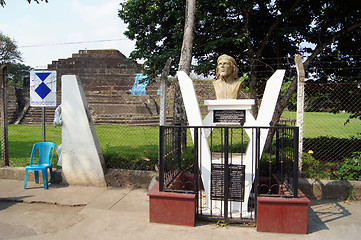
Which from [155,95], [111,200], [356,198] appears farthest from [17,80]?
[356,198]

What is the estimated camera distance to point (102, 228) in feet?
11.8

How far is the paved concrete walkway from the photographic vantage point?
11.0ft

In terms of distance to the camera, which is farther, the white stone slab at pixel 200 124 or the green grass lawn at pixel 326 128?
the green grass lawn at pixel 326 128

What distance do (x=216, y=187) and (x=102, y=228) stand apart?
5.55 feet

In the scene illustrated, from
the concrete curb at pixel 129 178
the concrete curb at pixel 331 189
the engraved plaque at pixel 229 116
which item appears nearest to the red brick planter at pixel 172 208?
the engraved plaque at pixel 229 116

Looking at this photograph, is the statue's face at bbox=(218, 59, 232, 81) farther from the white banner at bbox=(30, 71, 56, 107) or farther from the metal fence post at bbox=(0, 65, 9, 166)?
the metal fence post at bbox=(0, 65, 9, 166)

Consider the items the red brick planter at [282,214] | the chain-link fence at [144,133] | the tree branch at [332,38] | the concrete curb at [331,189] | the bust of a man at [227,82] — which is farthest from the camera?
the tree branch at [332,38]

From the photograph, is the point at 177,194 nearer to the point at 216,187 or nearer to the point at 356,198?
the point at 216,187

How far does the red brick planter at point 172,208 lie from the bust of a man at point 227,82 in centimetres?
173

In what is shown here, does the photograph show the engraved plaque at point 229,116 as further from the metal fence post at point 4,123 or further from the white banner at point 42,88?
the metal fence post at point 4,123

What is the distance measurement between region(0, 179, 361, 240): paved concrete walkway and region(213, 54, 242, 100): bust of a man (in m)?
1.99

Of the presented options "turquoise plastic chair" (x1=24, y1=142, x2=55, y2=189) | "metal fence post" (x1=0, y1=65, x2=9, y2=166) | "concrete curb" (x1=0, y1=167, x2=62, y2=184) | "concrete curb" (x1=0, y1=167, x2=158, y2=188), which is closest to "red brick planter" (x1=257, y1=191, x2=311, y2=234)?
"concrete curb" (x1=0, y1=167, x2=158, y2=188)

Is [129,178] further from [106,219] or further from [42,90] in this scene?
[42,90]

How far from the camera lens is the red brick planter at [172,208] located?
356 cm
